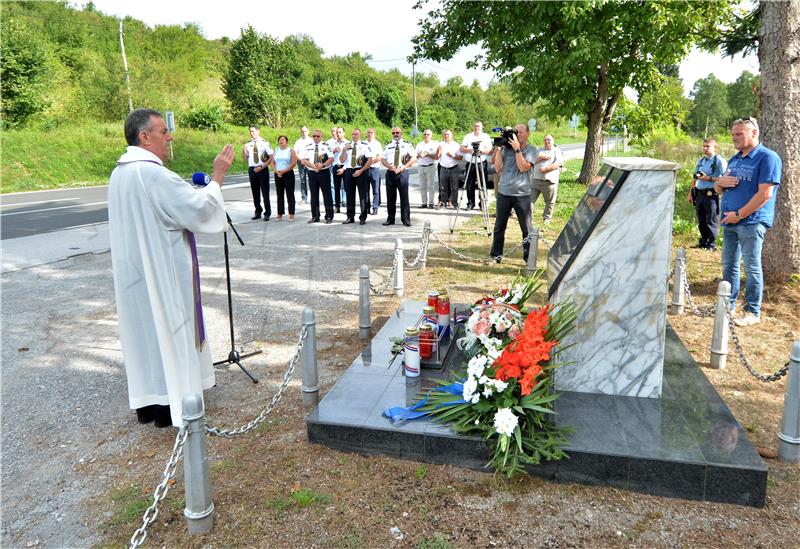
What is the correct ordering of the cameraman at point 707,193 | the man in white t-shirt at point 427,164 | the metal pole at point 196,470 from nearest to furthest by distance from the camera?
the metal pole at point 196,470
the cameraman at point 707,193
the man in white t-shirt at point 427,164

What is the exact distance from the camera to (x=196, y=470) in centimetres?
310

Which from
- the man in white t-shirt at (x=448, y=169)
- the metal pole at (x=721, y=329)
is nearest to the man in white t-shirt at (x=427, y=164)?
the man in white t-shirt at (x=448, y=169)

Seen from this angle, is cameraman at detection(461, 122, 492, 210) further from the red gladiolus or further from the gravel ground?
the red gladiolus

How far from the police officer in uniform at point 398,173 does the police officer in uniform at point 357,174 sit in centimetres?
45

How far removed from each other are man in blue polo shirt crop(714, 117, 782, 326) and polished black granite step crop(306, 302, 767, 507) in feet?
7.19

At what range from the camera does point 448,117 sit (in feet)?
196

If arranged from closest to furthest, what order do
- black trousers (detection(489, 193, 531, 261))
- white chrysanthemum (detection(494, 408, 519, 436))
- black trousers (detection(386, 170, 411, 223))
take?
white chrysanthemum (detection(494, 408, 519, 436)), black trousers (detection(489, 193, 531, 261)), black trousers (detection(386, 170, 411, 223))

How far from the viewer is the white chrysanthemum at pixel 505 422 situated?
3662mm

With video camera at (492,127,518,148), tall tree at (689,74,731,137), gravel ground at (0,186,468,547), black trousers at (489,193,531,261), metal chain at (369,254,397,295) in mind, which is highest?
tall tree at (689,74,731,137)

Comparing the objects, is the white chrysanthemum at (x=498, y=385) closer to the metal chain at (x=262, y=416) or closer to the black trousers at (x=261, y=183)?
the metal chain at (x=262, y=416)

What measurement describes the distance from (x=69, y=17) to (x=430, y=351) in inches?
2267

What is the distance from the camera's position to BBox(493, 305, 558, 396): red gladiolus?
3.85 metres

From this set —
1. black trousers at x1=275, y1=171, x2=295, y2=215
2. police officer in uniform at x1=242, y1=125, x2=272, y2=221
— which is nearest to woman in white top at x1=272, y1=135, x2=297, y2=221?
black trousers at x1=275, y1=171, x2=295, y2=215

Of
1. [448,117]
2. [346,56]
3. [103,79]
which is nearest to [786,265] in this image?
[103,79]
